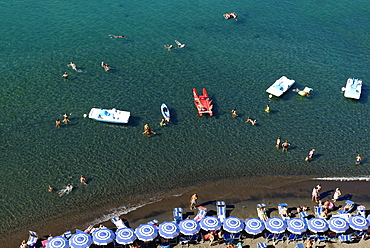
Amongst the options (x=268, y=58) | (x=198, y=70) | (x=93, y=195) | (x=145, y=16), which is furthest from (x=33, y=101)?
(x=268, y=58)

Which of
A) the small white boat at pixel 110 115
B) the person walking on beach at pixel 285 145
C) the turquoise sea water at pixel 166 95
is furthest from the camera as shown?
the small white boat at pixel 110 115

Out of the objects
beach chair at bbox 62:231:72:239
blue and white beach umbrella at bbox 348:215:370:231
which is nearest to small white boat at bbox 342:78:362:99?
blue and white beach umbrella at bbox 348:215:370:231

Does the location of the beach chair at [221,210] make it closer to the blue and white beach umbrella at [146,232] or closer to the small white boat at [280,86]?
the blue and white beach umbrella at [146,232]

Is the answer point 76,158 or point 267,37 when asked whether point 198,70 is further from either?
point 76,158

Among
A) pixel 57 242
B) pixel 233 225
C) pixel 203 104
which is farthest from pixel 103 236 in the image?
pixel 203 104

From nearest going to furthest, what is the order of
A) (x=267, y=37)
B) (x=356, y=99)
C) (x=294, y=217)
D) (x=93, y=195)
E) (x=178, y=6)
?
(x=294, y=217) < (x=93, y=195) < (x=356, y=99) < (x=267, y=37) < (x=178, y=6)

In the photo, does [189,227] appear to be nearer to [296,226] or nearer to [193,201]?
[193,201]

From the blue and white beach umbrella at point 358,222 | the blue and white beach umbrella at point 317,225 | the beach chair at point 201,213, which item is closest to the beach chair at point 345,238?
the blue and white beach umbrella at point 358,222

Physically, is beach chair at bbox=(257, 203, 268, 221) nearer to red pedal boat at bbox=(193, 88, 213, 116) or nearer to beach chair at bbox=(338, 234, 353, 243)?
beach chair at bbox=(338, 234, 353, 243)
